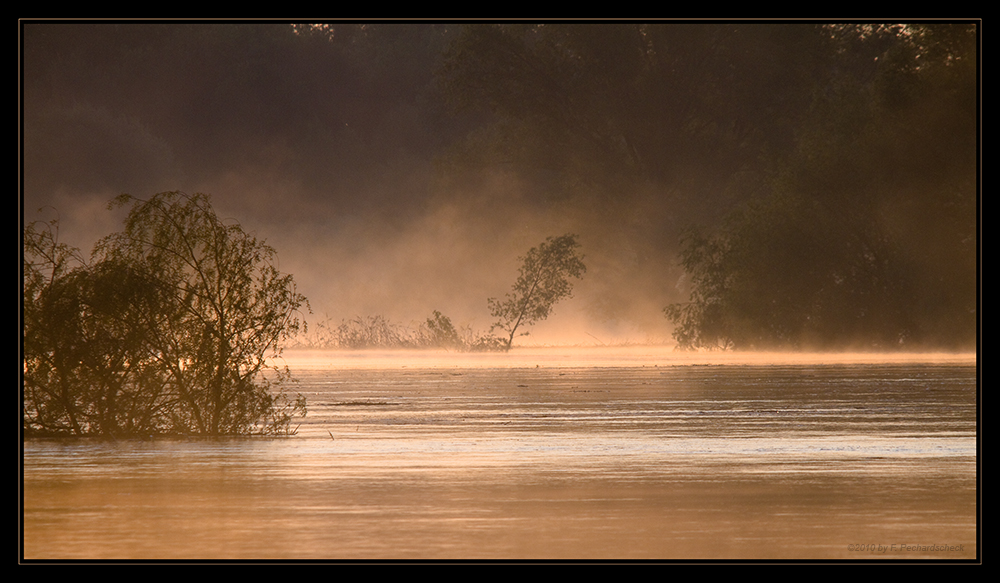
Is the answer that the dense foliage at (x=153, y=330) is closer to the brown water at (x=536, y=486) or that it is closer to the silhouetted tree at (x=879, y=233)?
the brown water at (x=536, y=486)

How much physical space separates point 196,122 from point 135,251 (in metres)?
49.5

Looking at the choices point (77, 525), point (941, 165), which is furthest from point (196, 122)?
point (77, 525)

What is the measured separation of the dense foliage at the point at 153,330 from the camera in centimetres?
946

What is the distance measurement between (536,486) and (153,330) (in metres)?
4.19

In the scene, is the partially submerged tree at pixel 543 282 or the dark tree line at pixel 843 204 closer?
the dark tree line at pixel 843 204

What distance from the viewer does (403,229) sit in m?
58.6

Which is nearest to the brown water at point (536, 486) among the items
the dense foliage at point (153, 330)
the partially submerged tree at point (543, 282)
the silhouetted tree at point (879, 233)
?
the dense foliage at point (153, 330)

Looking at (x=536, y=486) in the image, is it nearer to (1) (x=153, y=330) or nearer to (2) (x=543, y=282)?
(1) (x=153, y=330)

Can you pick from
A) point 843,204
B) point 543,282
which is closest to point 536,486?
point 843,204

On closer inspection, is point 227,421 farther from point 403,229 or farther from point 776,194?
point 403,229

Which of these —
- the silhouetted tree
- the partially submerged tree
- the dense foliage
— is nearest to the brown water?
the dense foliage

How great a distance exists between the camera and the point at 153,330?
970cm

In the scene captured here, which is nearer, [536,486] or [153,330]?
[536,486]

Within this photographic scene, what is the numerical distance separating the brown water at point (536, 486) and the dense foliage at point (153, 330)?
16.7 inches
